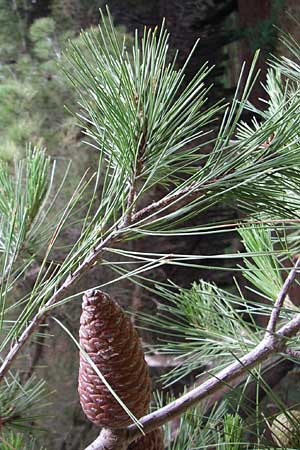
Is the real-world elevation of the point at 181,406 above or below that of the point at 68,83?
below

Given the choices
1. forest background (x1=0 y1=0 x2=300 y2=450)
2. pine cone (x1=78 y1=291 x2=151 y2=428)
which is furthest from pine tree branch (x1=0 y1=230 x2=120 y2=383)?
forest background (x1=0 y1=0 x2=300 y2=450)

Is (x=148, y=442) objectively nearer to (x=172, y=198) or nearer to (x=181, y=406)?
(x=181, y=406)

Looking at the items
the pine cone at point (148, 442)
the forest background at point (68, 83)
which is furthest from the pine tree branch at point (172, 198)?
the forest background at point (68, 83)

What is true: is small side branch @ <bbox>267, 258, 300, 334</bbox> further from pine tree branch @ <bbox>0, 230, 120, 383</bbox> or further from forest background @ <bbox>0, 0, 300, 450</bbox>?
forest background @ <bbox>0, 0, 300, 450</bbox>

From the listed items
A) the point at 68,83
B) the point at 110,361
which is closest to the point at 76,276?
the point at 110,361

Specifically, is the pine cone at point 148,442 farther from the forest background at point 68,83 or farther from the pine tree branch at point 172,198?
the forest background at point 68,83

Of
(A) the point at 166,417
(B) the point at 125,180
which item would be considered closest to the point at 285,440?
(A) the point at 166,417
